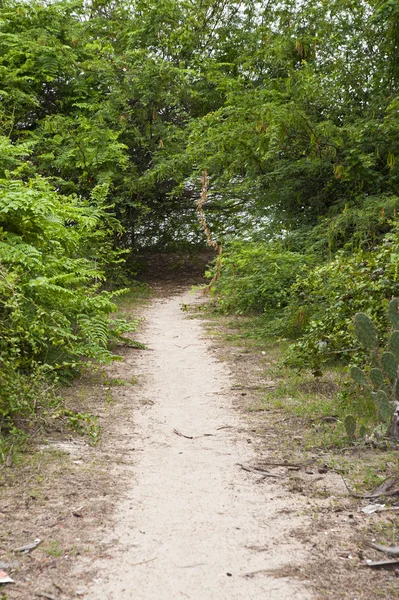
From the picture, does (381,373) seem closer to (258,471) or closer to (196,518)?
(258,471)

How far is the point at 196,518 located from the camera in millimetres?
3855

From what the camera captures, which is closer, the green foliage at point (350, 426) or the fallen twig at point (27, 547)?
the fallen twig at point (27, 547)

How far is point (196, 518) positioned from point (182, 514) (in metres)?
0.11

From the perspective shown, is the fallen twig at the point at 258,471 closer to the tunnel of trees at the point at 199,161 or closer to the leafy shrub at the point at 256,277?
the tunnel of trees at the point at 199,161

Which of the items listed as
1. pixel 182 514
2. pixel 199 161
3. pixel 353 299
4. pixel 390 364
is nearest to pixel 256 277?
pixel 199 161

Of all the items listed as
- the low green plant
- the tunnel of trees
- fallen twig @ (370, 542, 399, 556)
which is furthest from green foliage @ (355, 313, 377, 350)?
fallen twig @ (370, 542, 399, 556)

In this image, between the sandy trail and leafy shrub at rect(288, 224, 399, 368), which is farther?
leafy shrub at rect(288, 224, 399, 368)

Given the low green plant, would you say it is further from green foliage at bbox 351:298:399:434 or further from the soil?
the soil

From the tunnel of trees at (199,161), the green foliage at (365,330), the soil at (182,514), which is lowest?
the soil at (182,514)

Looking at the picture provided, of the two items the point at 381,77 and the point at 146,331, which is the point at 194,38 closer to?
the point at 381,77

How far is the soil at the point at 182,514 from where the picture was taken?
10.2 ft

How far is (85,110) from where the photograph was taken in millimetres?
15680

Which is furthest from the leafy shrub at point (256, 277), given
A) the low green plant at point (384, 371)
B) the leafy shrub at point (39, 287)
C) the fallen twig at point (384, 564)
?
the fallen twig at point (384, 564)

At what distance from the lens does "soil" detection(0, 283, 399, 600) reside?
3104mm
